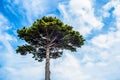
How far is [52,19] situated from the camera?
Answer: 39250mm

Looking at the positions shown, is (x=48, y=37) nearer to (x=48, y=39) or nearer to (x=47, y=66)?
(x=48, y=39)

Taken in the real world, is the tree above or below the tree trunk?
above

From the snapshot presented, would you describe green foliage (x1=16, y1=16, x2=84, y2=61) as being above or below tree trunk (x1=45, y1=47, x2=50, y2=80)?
above

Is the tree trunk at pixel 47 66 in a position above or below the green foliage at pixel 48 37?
below

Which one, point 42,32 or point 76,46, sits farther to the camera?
point 76,46

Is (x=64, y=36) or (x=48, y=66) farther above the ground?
(x=64, y=36)

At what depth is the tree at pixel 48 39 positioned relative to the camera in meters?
38.9

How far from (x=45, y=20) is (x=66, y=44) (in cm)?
527

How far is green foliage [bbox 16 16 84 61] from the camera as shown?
128 feet

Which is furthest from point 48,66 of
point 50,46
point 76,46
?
point 76,46

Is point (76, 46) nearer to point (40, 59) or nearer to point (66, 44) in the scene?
point (66, 44)

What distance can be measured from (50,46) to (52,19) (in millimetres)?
4257

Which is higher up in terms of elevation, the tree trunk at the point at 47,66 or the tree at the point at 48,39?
the tree at the point at 48,39

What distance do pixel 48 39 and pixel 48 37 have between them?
307mm
